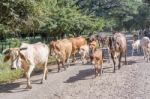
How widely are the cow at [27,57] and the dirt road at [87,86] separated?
78cm

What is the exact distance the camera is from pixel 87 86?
1603 cm

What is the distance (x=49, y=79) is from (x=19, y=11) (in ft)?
20.3

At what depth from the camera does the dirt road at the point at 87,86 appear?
46.9 feet

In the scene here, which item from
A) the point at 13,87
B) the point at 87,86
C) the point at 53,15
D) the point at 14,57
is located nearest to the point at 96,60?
the point at 87,86

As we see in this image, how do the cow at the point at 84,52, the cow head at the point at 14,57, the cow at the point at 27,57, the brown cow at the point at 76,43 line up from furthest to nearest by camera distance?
the cow at the point at 84,52 < the brown cow at the point at 76,43 < the cow at the point at 27,57 < the cow head at the point at 14,57

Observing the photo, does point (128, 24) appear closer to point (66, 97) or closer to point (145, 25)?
point (145, 25)

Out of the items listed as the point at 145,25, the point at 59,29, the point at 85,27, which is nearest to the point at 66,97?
the point at 59,29

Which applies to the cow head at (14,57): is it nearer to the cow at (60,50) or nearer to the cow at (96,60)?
the cow at (96,60)

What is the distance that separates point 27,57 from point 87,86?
105 inches

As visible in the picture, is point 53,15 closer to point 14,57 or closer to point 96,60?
point 96,60

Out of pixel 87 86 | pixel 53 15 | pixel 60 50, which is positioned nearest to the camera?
pixel 87 86

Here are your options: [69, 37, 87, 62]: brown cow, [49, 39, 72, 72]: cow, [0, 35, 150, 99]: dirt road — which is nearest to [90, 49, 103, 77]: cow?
[0, 35, 150, 99]: dirt road

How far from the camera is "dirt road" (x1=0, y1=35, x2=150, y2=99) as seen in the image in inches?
563

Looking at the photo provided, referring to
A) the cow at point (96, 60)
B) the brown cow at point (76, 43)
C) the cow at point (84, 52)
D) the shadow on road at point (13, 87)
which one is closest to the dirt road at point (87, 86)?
the shadow on road at point (13, 87)
